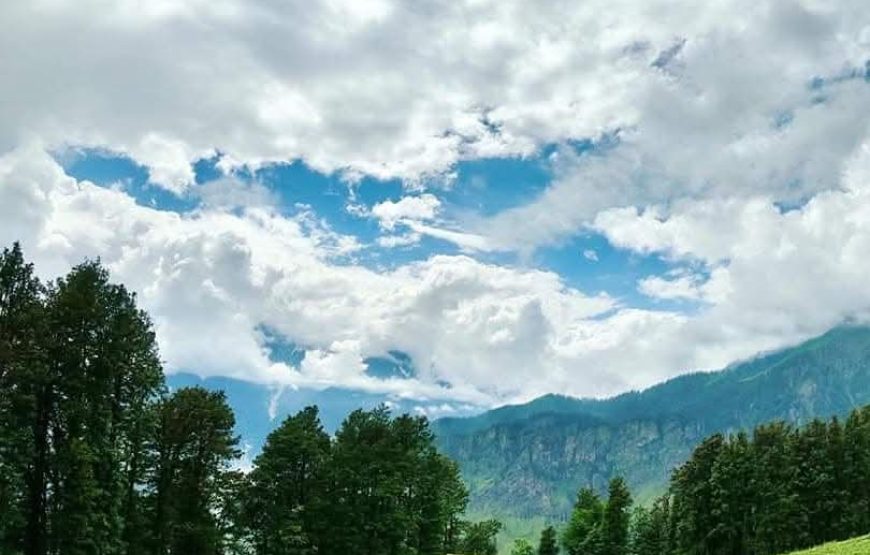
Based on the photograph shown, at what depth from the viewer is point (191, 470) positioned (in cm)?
6838

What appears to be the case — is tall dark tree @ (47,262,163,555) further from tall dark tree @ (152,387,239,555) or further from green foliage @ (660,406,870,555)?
green foliage @ (660,406,870,555)

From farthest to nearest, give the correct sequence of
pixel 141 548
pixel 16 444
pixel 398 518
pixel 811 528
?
pixel 811 528, pixel 398 518, pixel 141 548, pixel 16 444

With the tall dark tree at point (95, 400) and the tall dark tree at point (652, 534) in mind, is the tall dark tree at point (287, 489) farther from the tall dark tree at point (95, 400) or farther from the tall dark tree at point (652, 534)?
the tall dark tree at point (652, 534)

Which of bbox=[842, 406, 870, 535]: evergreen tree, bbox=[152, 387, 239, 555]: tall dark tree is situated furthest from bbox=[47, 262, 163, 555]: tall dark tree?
bbox=[842, 406, 870, 535]: evergreen tree

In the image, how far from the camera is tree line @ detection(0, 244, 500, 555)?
51031mm

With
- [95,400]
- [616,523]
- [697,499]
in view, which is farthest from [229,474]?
[616,523]

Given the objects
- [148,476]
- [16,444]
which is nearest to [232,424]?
[148,476]

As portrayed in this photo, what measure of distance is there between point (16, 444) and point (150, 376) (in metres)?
11.5

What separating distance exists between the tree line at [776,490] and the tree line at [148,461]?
34.2 m

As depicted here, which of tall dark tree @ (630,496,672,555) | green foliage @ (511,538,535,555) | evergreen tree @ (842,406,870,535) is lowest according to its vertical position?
green foliage @ (511,538,535,555)

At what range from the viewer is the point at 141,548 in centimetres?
6262

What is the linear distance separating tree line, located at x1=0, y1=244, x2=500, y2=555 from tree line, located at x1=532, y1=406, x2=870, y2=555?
34.2m

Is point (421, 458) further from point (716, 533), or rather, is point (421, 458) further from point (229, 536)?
point (716, 533)

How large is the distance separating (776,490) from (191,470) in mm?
69623
